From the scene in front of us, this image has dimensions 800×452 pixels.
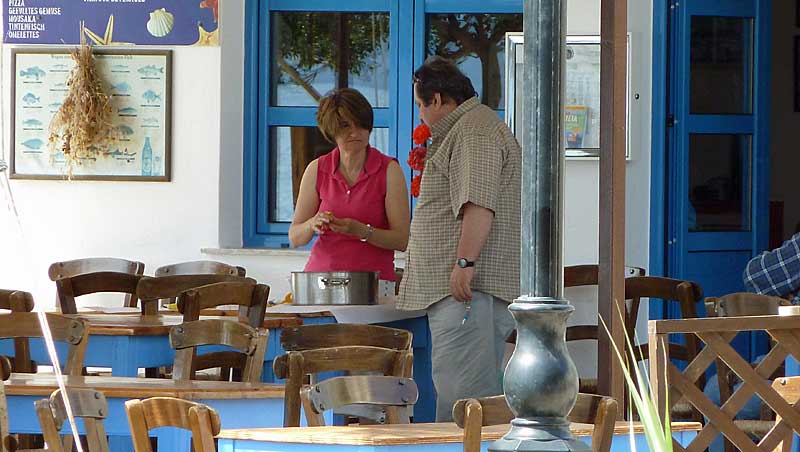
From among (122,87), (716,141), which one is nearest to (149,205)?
(122,87)

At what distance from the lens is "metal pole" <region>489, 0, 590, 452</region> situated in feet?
8.49

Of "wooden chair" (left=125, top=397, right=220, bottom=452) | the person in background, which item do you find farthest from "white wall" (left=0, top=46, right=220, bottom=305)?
"wooden chair" (left=125, top=397, right=220, bottom=452)

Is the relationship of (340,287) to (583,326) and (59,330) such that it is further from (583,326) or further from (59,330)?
(59,330)

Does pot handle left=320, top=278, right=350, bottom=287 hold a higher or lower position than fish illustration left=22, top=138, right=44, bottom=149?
lower

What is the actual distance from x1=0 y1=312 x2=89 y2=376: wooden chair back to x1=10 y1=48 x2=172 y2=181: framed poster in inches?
124

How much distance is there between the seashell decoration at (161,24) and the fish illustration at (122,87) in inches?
12.3

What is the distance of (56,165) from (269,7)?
1460 millimetres

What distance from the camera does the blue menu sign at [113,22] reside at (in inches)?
305

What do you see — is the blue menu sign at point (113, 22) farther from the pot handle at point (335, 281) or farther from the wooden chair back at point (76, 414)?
the wooden chair back at point (76, 414)

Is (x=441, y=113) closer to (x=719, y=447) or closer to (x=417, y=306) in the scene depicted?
(x=417, y=306)

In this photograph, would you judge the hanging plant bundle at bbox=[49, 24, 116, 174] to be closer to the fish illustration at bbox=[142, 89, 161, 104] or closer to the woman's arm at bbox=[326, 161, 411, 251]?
the fish illustration at bbox=[142, 89, 161, 104]

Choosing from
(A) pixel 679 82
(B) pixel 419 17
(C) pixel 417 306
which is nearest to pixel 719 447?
(C) pixel 417 306

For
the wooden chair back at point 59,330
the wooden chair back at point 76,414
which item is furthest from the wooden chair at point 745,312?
the wooden chair back at point 76,414

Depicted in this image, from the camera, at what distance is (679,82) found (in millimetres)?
7539
